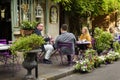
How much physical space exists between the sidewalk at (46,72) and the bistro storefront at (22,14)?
3.41m

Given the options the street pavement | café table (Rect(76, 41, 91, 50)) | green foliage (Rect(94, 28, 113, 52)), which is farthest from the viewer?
green foliage (Rect(94, 28, 113, 52))

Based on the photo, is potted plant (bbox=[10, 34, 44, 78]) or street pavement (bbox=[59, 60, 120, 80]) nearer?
potted plant (bbox=[10, 34, 44, 78])

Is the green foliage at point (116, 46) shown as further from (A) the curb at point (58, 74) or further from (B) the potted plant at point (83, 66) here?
(A) the curb at point (58, 74)

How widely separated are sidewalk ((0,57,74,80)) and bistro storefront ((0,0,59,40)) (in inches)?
134

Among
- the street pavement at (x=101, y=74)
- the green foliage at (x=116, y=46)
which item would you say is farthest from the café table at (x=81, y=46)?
the green foliage at (x=116, y=46)

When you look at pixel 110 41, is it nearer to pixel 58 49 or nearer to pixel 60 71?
pixel 58 49

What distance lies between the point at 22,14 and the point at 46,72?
17.5 ft

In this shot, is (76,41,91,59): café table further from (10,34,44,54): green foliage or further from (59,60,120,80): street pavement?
(10,34,44,54): green foliage

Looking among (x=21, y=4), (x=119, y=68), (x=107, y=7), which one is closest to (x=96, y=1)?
(x=107, y=7)

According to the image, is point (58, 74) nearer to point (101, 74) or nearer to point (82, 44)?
point (101, 74)

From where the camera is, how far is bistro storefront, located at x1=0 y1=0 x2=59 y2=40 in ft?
49.6

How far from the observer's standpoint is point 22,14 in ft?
50.9

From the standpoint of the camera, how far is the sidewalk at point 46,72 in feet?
32.5

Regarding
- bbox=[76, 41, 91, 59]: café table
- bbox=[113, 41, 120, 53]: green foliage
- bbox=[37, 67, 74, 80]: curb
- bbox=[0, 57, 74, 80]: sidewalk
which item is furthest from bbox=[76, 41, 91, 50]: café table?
bbox=[113, 41, 120, 53]: green foliage
